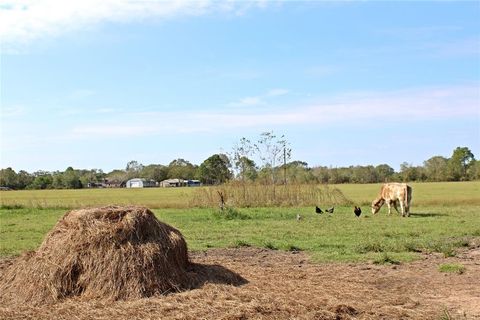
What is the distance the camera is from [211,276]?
9695 millimetres

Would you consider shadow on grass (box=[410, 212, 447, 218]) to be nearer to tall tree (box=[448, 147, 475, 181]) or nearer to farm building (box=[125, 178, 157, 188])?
tall tree (box=[448, 147, 475, 181])

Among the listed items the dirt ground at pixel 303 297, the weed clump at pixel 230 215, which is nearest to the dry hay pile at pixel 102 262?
the dirt ground at pixel 303 297

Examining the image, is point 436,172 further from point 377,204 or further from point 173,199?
point 377,204

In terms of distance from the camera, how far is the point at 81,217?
9.49 metres

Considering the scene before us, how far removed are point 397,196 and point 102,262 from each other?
64.3 ft

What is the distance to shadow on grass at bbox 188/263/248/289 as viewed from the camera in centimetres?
941

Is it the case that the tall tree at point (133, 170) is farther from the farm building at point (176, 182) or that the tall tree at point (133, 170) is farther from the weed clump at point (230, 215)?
the weed clump at point (230, 215)

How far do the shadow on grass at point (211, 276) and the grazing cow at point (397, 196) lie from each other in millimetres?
17109

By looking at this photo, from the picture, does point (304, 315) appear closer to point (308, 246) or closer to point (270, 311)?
point (270, 311)

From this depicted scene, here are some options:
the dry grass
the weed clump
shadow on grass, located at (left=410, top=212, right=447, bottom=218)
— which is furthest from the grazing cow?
the weed clump

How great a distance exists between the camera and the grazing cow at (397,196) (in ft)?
83.5

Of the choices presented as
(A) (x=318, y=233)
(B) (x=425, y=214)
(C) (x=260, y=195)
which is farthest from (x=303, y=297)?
(C) (x=260, y=195)

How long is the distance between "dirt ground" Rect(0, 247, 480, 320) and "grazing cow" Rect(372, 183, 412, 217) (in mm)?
14115

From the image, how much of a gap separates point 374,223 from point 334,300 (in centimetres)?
1369
